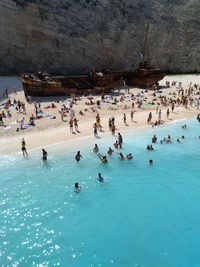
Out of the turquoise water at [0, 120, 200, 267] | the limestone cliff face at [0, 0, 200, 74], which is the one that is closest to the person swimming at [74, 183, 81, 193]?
the turquoise water at [0, 120, 200, 267]

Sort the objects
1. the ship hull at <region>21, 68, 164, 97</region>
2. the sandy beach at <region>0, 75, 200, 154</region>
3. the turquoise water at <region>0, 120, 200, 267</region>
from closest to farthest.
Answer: the turquoise water at <region>0, 120, 200, 267</region>
the sandy beach at <region>0, 75, 200, 154</region>
the ship hull at <region>21, 68, 164, 97</region>

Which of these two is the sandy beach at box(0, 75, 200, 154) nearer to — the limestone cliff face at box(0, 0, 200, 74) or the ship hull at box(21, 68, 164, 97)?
the ship hull at box(21, 68, 164, 97)

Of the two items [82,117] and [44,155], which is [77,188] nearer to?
[44,155]

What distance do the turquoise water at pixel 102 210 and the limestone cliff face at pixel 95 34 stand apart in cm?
2433

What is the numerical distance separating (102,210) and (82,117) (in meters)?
14.4

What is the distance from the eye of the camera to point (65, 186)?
20000 mm

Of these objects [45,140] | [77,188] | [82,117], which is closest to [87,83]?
[82,117]

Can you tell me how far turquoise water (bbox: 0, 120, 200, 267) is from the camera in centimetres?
1441

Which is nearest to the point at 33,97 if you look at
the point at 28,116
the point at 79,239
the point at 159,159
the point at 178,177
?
the point at 28,116

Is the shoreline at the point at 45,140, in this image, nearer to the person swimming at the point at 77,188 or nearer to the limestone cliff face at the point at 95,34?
the person swimming at the point at 77,188

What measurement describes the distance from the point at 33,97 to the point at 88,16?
18817 mm

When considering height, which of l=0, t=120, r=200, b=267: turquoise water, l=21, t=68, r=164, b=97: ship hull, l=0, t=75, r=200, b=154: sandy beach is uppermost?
l=21, t=68, r=164, b=97: ship hull

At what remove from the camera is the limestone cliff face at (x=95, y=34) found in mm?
45062

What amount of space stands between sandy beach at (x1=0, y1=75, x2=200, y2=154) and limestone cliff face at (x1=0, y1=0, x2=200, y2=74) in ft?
30.4
